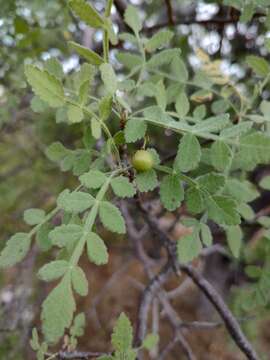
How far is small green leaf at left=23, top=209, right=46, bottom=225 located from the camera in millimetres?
822

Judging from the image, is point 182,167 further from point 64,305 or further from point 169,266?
point 169,266

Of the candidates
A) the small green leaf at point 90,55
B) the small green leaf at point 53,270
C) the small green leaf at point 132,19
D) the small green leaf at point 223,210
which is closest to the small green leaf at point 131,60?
the small green leaf at point 132,19

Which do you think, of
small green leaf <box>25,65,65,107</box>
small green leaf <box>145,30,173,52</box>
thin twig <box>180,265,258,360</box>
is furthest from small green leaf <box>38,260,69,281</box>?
thin twig <box>180,265,258,360</box>

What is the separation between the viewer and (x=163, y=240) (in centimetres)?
124

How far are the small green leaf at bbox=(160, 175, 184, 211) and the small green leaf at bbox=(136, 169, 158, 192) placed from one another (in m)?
0.03

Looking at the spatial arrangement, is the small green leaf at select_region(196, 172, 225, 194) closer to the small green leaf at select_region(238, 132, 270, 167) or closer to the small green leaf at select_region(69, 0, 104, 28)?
the small green leaf at select_region(238, 132, 270, 167)

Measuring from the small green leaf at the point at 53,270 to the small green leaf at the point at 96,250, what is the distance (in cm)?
4

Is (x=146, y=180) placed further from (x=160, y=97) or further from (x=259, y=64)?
(x=259, y=64)

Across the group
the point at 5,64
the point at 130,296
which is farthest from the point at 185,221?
the point at 130,296

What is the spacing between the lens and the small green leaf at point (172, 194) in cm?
75

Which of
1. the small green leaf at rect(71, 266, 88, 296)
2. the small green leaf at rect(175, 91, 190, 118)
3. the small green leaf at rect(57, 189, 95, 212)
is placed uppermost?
the small green leaf at rect(57, 189, 95, 212)

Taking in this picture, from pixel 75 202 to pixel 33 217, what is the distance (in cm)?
19

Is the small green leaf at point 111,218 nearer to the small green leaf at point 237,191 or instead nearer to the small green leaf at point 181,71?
the small green leaf at point 237,191

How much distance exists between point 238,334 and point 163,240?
0.32m
